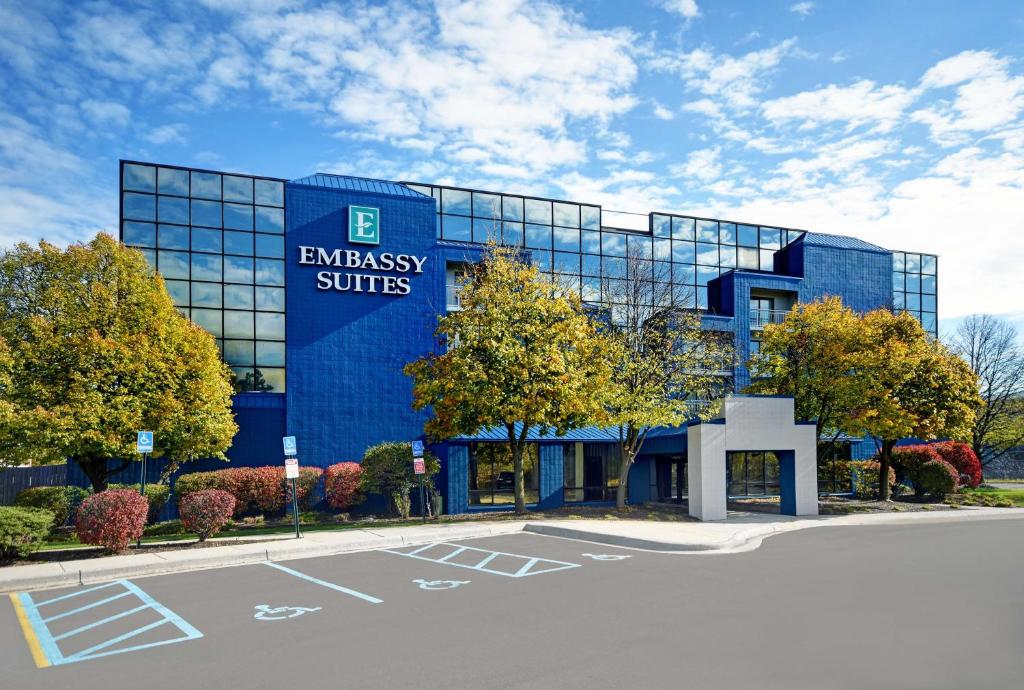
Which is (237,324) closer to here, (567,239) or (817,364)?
(567,239)

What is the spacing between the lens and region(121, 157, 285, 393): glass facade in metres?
30.1

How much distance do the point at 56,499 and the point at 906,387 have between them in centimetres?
3144

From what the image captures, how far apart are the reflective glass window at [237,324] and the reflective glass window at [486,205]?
14.4 metres

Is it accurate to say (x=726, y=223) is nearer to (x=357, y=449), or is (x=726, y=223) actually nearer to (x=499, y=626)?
(x=357, y=449)

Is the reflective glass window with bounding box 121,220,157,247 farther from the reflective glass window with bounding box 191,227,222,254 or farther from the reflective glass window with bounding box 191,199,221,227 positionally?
the reflective glass window with bounding box 191,199,221,227

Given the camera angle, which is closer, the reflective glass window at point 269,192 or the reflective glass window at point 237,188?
the reflective glass window at point 237,188

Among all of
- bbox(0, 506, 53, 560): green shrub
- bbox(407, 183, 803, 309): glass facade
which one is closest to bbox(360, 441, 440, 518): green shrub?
bbox(0, 506, 53, 560): green shrub

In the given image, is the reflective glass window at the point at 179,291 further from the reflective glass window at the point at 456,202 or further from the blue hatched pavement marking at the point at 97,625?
the blue hatched pavement marking at the point at 97,625

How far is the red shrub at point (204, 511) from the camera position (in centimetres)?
1833

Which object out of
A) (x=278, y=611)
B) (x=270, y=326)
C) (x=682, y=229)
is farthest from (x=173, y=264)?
(x=682, y=229)

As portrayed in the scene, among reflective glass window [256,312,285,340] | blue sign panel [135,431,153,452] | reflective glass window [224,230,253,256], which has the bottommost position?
blue sign panel [135,431,153,452]

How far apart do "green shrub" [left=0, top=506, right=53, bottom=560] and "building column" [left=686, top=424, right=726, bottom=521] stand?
18.6 metres

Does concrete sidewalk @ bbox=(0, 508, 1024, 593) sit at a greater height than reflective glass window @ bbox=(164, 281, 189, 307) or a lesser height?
lesser

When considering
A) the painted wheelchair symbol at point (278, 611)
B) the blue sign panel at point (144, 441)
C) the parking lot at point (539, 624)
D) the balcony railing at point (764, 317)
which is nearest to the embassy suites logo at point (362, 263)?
the blue sign panel at point (144, 441)
